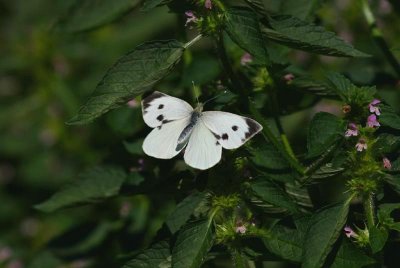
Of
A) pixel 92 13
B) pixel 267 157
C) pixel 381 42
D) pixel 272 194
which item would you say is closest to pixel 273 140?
pixel 267 157

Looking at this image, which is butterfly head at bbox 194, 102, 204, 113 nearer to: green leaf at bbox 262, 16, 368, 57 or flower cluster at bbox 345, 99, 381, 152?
green leaf at bbox 262, 16, 368, 57

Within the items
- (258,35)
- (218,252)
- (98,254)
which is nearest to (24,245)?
(98,254)

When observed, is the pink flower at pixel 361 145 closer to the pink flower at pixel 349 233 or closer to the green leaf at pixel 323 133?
the green leaf at pixel 323 133

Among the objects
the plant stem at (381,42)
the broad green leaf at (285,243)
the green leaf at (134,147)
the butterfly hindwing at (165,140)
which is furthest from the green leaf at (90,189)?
the plant stem at (381,42)

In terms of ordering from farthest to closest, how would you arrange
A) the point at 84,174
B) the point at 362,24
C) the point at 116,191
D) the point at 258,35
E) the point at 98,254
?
1. the point at 362,24
2. the point at 98,254
3. the point at 84,174
4. the point at 116,191
5. the point at 258,35

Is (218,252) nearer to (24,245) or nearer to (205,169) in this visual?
(205,169)

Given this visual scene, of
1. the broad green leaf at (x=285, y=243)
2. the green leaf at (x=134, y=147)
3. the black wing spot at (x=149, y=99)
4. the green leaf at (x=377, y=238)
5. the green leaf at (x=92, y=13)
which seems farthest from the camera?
the green leaf at (x=92, y=13)

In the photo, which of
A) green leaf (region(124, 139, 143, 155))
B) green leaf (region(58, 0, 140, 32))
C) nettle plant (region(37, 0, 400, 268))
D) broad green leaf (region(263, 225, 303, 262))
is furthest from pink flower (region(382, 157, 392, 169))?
green leaf (region(58, 0, 140, 32))

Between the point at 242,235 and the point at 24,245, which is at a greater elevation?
the point at 242,235
